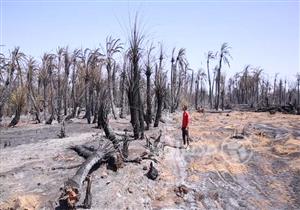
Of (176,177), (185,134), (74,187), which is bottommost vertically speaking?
(176,177)

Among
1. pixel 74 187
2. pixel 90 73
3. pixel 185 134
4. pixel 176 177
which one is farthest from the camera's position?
pixel 90 73

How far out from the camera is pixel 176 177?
1378 cm

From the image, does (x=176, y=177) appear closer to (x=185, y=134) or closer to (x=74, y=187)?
(x=74, y=187)

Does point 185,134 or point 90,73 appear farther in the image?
point 90,73

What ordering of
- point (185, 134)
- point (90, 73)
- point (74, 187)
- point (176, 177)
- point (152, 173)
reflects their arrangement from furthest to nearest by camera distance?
point (90, 73) < point (185, 134) < point (176, 177) < point (152, 173) < point (74, 187)

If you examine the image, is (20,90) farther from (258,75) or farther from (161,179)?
(258,75)

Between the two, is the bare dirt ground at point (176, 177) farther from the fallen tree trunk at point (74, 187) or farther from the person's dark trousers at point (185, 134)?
the fallen tree trunk at point (74, 187)

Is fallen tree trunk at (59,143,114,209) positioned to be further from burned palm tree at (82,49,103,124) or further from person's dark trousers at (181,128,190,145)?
burned palm tree at (82,49,103,124)

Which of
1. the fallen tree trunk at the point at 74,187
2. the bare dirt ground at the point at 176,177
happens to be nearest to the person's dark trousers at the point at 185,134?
the bare dirt ground at the point at 176,177

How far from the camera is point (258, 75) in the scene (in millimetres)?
65062

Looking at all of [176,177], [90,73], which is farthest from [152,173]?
[90,73]

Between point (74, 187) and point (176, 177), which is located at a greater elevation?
point (74, 187)

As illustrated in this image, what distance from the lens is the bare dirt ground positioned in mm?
11664

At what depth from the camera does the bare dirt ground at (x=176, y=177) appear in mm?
11664
